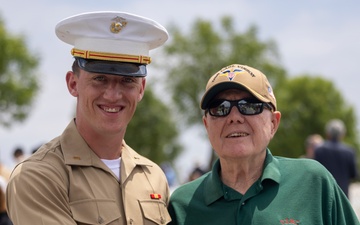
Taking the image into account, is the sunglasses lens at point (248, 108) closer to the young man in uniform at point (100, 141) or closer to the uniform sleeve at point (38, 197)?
the young man in uniform at point (100, 141)

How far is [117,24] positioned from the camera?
4.67 metres

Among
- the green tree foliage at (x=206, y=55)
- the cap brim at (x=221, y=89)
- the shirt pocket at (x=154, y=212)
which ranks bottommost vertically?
the green tree foliage at (x=206, y=55)

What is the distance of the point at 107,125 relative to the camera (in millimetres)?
4590

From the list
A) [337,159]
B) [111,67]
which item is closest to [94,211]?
[111,67]

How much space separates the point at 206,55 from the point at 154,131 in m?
7.30

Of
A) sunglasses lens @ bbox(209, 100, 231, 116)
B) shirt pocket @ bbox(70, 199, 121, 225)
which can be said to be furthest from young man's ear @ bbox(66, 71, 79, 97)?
sunglasses lens @ bbox(209, 100, 231, 116)

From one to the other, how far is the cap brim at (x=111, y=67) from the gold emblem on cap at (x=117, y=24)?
0.73ft

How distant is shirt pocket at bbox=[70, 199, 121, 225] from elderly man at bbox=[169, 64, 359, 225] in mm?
467

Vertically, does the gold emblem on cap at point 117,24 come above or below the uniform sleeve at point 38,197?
above

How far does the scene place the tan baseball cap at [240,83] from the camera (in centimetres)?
444

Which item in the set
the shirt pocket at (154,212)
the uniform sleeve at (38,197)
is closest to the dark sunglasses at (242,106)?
the shirt pocket at (154,212)

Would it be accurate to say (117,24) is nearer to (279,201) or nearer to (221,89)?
(221,89)

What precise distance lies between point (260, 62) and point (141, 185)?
53.7m

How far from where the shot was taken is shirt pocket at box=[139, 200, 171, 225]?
4.61 m
